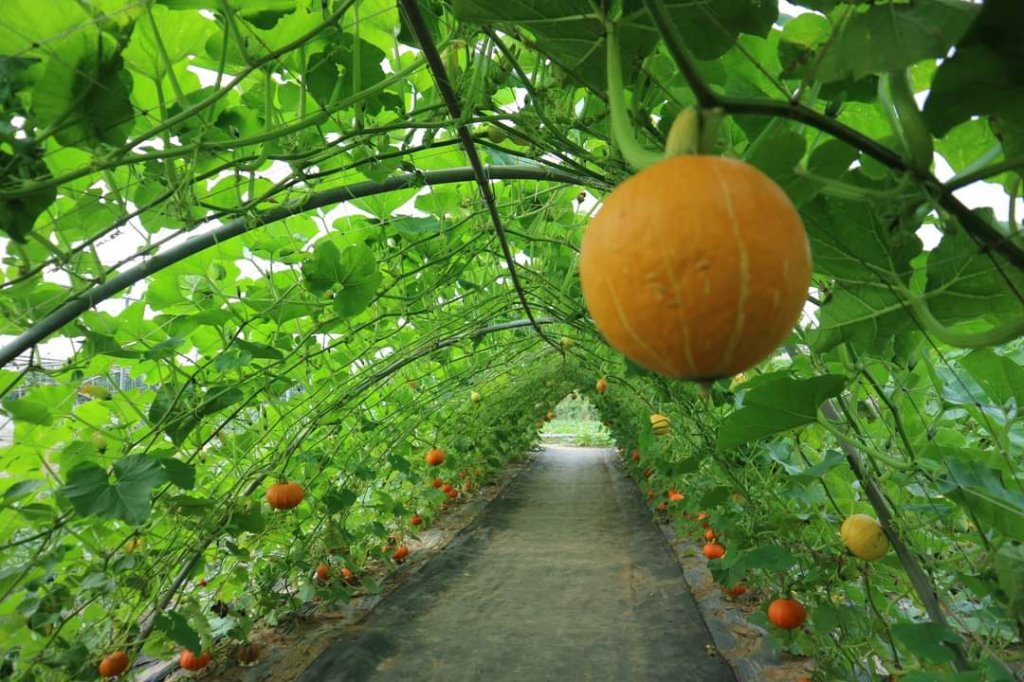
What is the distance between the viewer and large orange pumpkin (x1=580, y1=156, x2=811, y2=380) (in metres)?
0.45

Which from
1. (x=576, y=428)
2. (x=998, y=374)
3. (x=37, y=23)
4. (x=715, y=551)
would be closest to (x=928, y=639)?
(x=998, y=374)

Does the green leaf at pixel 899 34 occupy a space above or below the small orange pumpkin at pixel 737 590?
above

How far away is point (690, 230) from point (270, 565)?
382 centimetres

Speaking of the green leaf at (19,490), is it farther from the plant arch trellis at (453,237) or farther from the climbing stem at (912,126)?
the climbing stem at (912,126)

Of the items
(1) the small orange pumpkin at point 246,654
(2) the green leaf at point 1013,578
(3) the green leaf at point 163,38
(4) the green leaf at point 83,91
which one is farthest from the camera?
(1) the small orange pumpkin at point 246,654

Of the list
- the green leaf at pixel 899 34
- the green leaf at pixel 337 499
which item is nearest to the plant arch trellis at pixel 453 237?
the green leaf at pixel 899 34

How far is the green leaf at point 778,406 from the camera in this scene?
1.02m

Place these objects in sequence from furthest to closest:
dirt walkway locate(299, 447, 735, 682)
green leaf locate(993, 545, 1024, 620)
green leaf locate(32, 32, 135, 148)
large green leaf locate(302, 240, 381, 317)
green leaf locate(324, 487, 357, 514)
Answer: green leaf locate(324, 487, 357, 514), dirt walkway locate(299, 447, 735, 682), large green leaf locate(302, 240, 381, 317), green leaf locate(32, 32, 135, 148), green leaf locate(993, 545, 1024, 620)

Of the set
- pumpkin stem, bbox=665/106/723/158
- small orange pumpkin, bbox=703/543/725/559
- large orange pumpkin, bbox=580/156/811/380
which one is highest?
pumpkin stem, bbox=665/106/723/158

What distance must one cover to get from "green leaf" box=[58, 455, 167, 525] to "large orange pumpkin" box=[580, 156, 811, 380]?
1472 mm

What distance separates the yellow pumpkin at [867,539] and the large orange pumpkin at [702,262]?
4.40 feet

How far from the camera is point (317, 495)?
3791 mm

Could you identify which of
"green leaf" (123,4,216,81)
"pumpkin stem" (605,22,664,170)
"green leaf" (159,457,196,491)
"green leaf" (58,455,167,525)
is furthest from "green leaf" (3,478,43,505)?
"pumpkin stem" (605,22,664,170)

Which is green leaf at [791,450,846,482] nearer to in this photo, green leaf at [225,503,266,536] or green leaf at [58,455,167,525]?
green leaf at [58,455,167,525]
